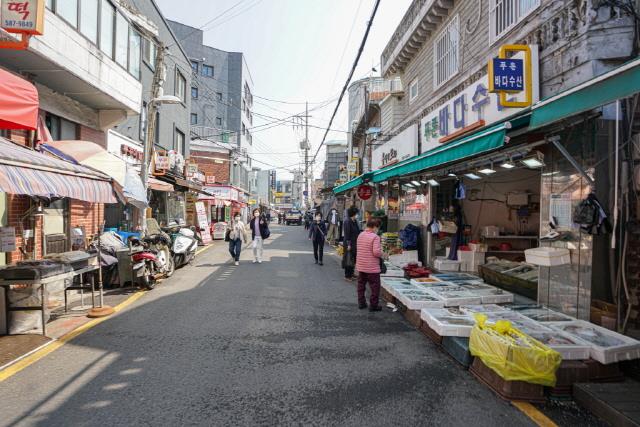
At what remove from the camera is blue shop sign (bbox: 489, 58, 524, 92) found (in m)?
7.42

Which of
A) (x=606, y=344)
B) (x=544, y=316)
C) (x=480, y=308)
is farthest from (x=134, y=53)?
(x=606, y=344)

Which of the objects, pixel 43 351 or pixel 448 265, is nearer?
pixel 43 351

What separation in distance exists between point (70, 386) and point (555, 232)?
6.74m

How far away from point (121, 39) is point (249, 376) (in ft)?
40.5

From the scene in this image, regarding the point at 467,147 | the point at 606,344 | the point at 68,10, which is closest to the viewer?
the point at 606,344

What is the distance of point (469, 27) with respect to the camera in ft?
36.1

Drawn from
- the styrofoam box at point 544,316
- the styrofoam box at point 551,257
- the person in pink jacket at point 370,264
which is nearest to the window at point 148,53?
the person in pink jacket at point 370,264

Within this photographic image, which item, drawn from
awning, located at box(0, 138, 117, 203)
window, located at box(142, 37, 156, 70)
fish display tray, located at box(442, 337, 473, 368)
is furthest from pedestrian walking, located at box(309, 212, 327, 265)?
window, located at box(142, 37, 156, 70)

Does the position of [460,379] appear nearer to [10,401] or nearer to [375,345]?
[375,345]

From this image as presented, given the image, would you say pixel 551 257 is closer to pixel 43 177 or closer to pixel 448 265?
pixel 448 265

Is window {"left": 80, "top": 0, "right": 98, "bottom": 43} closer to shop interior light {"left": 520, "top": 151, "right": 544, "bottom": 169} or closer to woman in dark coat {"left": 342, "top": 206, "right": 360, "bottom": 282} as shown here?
woman in dark coat {"left": 342, "top": 206, "right": 360, "bottom": 282}

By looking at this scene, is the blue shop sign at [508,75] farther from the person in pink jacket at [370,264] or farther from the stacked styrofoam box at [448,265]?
the stacked styrofoam box at [448,265]

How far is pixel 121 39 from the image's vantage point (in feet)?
42.6

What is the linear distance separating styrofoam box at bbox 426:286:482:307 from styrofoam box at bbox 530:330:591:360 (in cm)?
191
